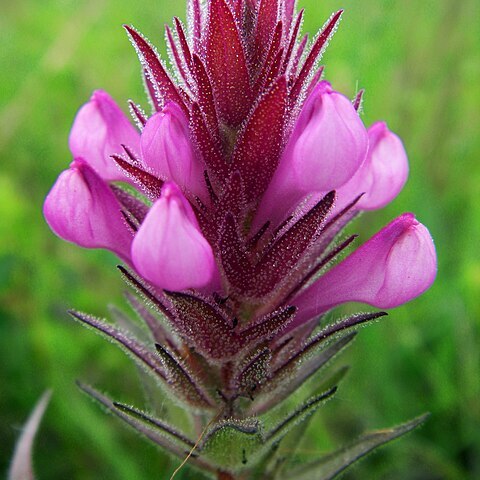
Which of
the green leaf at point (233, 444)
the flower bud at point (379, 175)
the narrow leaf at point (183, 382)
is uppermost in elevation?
the flower bud at point (379, 175)

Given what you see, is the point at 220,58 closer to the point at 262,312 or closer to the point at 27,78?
the point at 262,312

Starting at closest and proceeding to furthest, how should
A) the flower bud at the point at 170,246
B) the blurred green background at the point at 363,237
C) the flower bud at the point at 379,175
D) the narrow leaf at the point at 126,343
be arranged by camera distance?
1. the flower bud at the point at 170,246
2. the narrow leaf at the point at 126,343
3. the flower bud at the point at 379,175
4. the blurred green background at the point at 363,237

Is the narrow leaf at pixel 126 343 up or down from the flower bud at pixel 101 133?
down

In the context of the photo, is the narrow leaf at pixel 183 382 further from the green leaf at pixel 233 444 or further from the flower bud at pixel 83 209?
the flower bud at pixel 83 209

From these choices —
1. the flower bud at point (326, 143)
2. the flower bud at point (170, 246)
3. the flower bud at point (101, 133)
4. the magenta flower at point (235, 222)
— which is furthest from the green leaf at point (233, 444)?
the flower bud at point (101, 133)

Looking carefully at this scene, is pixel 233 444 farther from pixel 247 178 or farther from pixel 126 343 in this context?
pixel 247 178

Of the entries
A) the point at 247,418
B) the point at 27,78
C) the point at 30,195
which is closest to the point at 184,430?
the point at 247,418

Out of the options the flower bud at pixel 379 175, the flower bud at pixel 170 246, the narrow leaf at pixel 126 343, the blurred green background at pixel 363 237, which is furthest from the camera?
the blurred green background at pixel 363 237

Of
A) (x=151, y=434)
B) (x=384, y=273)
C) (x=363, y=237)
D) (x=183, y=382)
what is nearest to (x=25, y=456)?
(x=151, y=434)

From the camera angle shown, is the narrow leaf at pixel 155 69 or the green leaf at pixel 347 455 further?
the green leaf at pixel 347 455
